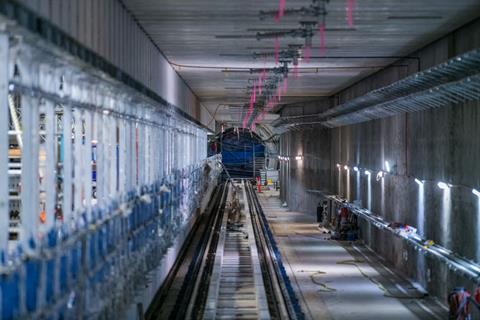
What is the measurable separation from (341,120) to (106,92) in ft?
56.1

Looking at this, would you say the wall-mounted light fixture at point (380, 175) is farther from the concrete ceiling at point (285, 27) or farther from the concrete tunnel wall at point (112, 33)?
the concrete tunnel wall at point (112, 33)

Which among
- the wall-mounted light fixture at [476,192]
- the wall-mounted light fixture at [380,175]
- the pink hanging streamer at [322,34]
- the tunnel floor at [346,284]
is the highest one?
the pink hanging streamer at [322,34]

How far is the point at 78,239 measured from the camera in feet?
22.0

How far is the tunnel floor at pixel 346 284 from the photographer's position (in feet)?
44.9

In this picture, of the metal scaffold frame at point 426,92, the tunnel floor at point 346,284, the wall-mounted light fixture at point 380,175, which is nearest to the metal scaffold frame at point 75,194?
the tunnel floor at point 346,284

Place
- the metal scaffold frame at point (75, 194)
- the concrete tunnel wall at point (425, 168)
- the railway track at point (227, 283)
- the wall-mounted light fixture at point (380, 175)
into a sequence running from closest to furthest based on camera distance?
the metal scaffold frame at point (75, 194), the concrete tunnel wall at point (425, 168), the railway track at point (227, 283), the wall-mounted light fixture at point (380, 175)

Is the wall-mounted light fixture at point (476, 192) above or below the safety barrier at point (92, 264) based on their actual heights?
above

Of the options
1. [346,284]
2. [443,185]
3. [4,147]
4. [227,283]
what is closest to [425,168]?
[443,185]

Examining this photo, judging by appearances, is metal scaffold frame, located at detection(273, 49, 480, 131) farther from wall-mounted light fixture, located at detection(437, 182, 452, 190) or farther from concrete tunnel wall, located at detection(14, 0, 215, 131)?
concrete tunnel wall, located at detection(14, 0, 215, 131)

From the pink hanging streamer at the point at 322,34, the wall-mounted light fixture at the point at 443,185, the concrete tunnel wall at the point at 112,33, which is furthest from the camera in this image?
the wall-mounted light fixture at the point at 443,185

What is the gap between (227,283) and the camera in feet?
52.0

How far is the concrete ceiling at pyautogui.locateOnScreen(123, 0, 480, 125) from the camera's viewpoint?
10688mm

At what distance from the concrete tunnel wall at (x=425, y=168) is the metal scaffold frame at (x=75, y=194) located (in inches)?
183

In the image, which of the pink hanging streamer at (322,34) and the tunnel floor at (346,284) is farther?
the tunnel floor at (346,284)
